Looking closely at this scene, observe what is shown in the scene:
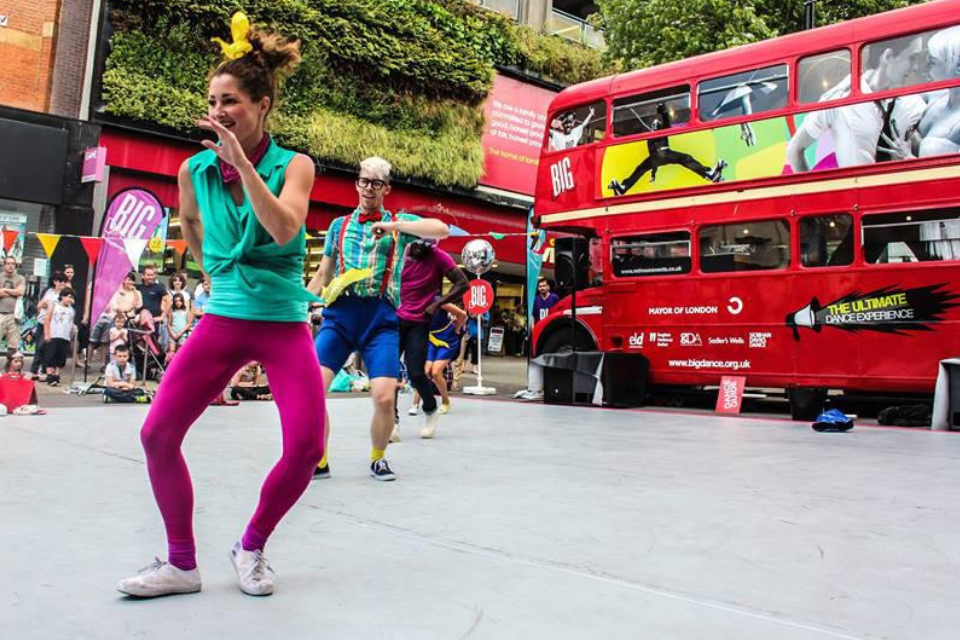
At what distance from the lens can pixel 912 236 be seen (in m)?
9.70

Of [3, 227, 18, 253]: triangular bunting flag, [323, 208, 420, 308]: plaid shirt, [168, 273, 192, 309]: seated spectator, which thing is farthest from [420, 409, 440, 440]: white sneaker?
[3, 227, 18, 253]: triangular bunting flag

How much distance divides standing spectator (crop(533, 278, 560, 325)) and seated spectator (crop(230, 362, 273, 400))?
458 cm

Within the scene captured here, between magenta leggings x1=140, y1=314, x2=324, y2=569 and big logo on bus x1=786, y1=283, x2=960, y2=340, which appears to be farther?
big logo on bus x1=786, y1=283, x2=960, y2=340

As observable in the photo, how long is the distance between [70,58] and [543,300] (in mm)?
10206

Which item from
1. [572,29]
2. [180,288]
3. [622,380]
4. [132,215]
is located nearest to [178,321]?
[180,288]

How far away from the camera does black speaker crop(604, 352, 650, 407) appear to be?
11555 mm

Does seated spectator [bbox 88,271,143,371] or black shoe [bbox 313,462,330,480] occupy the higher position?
seated spectator [bbox 88,271,143,371]

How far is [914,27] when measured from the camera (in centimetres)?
971

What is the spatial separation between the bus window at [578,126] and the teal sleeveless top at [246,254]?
10.3m

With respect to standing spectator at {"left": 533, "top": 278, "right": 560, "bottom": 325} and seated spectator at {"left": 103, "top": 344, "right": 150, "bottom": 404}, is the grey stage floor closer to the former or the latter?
seated spectator at {"left": 103, "top": 344, "right": 150, "bottom": 404}

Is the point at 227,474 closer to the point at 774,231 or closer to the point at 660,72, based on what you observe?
the point at 774,231

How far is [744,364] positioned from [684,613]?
877cm

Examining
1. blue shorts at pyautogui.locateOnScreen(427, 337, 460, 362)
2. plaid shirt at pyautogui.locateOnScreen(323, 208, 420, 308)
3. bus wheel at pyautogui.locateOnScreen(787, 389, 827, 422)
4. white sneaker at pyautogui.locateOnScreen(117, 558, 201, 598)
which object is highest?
plaid shirt at pyautogui.locateOnScreen(323, 208, 420, 308)

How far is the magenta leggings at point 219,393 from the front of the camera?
2746mm
